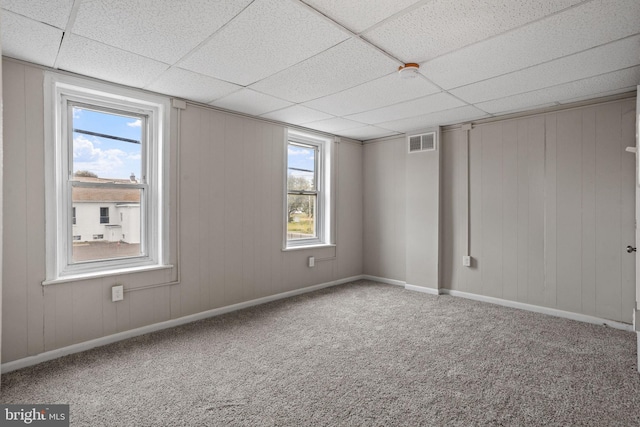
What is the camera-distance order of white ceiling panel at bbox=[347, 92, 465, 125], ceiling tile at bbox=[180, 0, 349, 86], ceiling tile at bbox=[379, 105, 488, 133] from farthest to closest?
ceiling tile at bbox=[379, 105, 488, 133] → white ceiling panel at bbox=[347, 92, 465, 125] → ceiling tile at bbox=[180, 0, 349, 86]

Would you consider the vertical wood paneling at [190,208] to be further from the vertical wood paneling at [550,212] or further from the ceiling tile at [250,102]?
the vertical wood paneling at [550,212]

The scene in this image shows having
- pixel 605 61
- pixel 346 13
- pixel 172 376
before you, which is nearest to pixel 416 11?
pixel 346 13

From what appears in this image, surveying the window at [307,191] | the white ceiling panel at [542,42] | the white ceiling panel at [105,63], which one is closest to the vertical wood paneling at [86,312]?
the white ceiling panel at [105,63]

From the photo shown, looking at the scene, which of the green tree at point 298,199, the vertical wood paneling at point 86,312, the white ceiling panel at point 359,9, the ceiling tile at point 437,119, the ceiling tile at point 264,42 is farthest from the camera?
the green tree at point 298,199

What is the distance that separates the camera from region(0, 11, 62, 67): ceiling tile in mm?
1966

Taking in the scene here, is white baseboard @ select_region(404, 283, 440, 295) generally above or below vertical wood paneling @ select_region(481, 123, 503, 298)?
below

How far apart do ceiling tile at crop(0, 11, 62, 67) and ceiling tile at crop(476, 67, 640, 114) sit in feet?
12.0

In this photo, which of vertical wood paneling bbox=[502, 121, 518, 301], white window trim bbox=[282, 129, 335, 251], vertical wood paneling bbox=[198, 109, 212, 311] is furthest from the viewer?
white window trim bbox=[282, 129, 335, 251]

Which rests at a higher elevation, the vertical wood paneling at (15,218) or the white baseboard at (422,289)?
the vertical wood paneling at (15,218)

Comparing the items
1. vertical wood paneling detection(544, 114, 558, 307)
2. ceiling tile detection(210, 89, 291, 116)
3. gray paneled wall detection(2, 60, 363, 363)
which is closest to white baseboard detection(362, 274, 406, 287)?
gray paneled wall detection(2, 60, 363, 363)

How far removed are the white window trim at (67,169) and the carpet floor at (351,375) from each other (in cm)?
69

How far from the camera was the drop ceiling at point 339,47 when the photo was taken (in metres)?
1.85

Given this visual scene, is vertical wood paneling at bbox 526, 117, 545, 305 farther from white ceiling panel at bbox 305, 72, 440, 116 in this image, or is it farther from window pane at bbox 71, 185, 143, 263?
window pane at bbox 71, 185, 143, 263

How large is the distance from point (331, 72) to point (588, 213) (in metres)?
2.98
